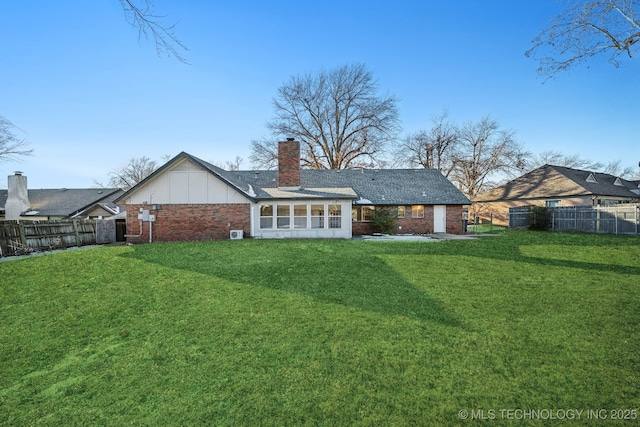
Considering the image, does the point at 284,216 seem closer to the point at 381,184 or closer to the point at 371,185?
the point at 371,185

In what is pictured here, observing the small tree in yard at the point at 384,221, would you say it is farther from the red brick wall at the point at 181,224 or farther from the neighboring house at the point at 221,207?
the red brick wall at the point at 181,224

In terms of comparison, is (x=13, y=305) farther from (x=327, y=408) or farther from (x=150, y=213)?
(x=150, y=213)

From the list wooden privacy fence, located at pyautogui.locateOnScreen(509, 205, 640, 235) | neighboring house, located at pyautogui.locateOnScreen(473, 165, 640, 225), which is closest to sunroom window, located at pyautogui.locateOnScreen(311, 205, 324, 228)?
wooden privacy fence, located at pyautogui.locateOnScreen(509, 205, 640, 235)

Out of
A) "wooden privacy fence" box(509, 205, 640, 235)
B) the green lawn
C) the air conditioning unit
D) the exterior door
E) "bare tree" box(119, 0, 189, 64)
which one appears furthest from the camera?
the exterior door

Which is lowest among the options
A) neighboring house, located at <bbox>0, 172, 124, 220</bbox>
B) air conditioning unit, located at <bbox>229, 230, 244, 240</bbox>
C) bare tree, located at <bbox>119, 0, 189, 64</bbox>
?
air conditioning unit, located at <bbox>229, 230, 244, 240</bbox>

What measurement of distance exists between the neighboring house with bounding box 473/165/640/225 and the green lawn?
22734mm

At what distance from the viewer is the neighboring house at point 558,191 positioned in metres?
25.4

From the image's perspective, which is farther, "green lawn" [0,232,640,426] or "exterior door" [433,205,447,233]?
"exterior door" [433,205,447,233]

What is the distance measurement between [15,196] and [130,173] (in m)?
23.2

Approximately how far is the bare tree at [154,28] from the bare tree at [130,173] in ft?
168

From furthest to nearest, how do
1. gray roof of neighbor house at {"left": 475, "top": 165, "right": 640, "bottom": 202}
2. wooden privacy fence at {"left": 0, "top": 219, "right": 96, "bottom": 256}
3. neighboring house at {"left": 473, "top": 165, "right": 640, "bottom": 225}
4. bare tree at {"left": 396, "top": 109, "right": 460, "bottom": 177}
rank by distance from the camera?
bare tree at {"left": 396, "top": 109, "right": 460, "bottom": 177} < gray roof of neighbor house at {"left": 475, "top": 165, "right": 640, "bottom": 202} < neighboring house at {"left": 473, "top": 165, "right": 640, "bottom": 225} < wooden privacy fence at {"left": 0, "top": 219, "right": 96, "bottom": 256}

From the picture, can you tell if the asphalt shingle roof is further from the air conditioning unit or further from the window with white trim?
the air conditioning unit

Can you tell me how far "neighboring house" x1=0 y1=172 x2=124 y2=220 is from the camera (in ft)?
85.6

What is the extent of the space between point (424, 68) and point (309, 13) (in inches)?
342
